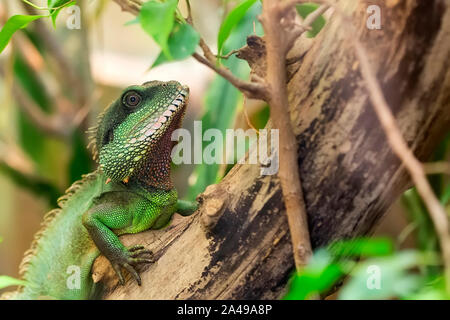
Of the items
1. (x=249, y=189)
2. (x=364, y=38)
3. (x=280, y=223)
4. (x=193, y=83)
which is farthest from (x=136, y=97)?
(x=193, y=83)

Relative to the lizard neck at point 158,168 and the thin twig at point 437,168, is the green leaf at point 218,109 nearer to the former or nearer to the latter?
the lizard neck at point 158,168

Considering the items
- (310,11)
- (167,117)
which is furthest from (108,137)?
(310,11)

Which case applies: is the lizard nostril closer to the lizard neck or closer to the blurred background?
the lizard neck

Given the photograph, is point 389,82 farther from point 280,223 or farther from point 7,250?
point 7,250

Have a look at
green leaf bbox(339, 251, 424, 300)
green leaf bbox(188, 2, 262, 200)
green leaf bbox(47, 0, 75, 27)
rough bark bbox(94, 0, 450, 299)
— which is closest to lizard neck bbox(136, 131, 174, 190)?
green leaf bbox(188, 2, 262, 200)

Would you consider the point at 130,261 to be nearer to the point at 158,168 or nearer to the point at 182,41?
the point at 158,168

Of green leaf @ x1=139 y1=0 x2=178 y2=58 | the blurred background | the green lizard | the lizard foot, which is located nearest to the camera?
green leaf @ x1=139 y1=0 x2=178 y2=58
